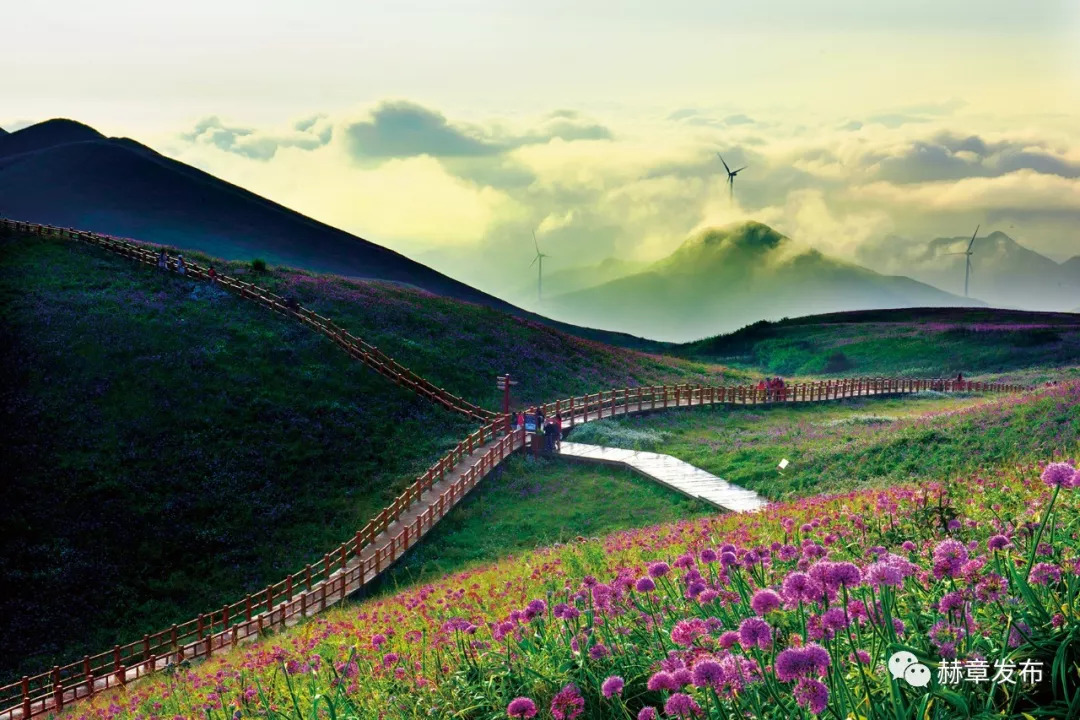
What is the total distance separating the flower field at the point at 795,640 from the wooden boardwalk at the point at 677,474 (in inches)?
671

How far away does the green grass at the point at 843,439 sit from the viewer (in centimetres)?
2556

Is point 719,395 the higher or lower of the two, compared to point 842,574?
lower

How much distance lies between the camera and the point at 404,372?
47.7 meters

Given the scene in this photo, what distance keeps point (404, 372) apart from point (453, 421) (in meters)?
5.90

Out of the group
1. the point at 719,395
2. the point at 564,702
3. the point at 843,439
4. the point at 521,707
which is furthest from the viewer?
the point at 719,395

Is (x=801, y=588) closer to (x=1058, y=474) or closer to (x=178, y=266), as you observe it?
(x=1058, y=474)

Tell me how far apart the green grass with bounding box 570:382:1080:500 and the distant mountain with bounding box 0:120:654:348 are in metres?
68.4

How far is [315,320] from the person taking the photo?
52469mm

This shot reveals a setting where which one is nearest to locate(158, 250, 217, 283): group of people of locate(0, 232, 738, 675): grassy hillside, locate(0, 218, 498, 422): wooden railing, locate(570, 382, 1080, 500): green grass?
locate(0, 218, 498, 422): wooden railing

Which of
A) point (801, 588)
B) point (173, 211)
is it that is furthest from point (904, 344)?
point (173, 211)

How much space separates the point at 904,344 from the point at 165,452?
6643 cm

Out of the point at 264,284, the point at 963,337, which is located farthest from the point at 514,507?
the point at 963,337

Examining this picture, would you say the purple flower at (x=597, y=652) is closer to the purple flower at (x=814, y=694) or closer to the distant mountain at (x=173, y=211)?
the purple flower at (x=814, y=694)

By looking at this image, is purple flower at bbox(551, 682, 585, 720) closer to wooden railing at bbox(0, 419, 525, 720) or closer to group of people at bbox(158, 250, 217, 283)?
wooden railing at bbox(0, 419, 525, 720)
